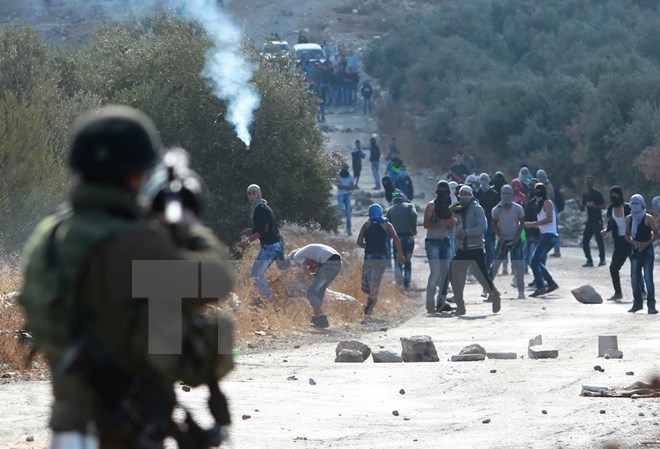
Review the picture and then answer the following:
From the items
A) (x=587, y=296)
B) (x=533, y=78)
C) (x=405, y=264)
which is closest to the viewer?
(x=587, y=296)

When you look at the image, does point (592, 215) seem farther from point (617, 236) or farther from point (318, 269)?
point (318, 269)

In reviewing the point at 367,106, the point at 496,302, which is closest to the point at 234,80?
the point at 496,302

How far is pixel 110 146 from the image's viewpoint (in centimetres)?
397

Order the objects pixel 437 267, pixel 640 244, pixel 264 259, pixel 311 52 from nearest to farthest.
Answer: pixel 264 259 → pixel 640 244 → pixel 437 267 → pixel 311 52

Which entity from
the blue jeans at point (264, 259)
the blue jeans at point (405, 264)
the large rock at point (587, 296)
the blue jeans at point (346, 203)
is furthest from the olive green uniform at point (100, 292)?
the blue jeans at point (346, 203)

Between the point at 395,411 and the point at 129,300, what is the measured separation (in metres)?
5.90

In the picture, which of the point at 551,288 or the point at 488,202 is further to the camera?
the point at 488,202

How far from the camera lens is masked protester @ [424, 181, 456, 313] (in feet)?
58.3

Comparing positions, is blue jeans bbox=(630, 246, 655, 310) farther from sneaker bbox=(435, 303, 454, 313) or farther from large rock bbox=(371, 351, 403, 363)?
large rock bbox=(371, 351, 403, 363)

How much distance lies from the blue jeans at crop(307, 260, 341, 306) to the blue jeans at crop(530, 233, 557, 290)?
13.8 feet

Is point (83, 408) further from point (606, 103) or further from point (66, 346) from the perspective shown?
point (606, 103)

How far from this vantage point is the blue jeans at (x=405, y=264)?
19406 mm

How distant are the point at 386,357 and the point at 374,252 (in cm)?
482

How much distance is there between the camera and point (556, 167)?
3844 centimetres
